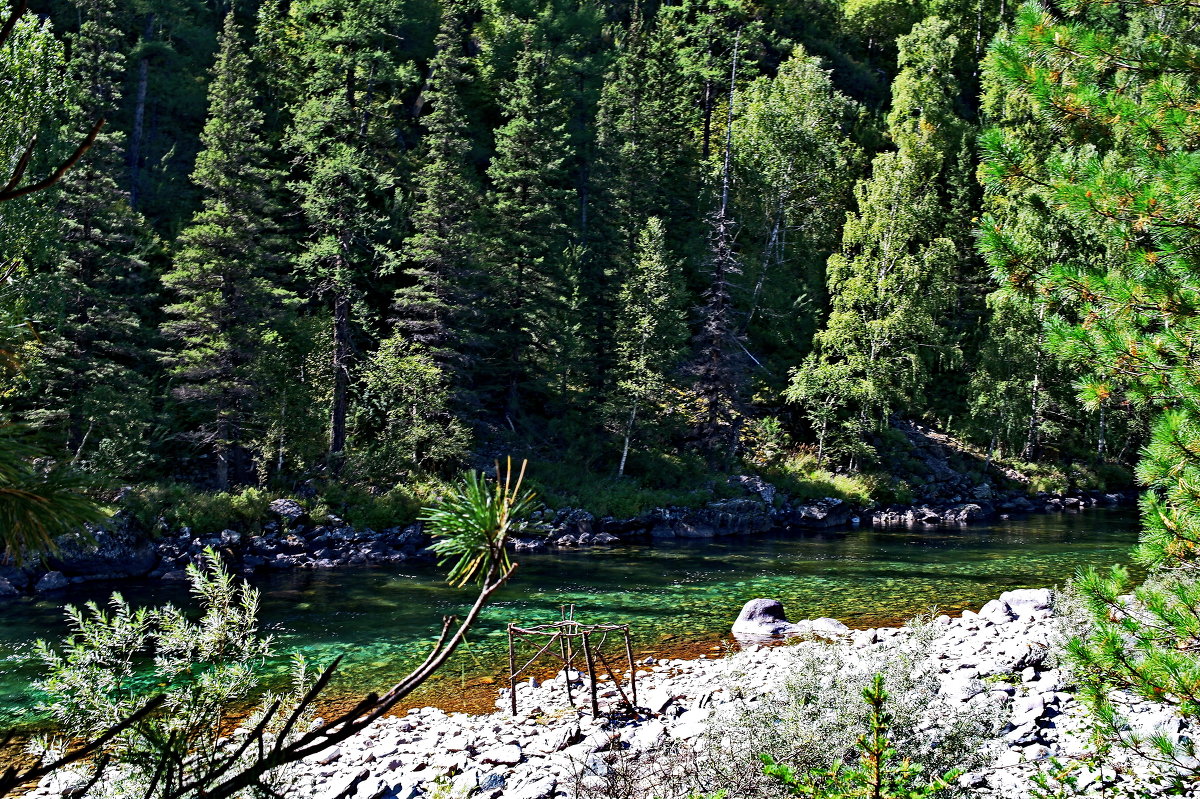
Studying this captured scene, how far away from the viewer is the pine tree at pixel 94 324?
18.6 metres

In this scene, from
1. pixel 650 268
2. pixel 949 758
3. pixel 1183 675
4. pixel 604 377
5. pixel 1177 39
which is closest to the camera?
pixel 1183 675

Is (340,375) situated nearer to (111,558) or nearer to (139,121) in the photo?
(111,558)

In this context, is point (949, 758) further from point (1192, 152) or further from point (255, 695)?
point (255, 695)

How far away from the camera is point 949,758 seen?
A: 226 inches

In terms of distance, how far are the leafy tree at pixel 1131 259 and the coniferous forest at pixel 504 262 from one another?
32.3 feet

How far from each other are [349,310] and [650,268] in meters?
10.3

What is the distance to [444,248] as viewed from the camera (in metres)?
25.0

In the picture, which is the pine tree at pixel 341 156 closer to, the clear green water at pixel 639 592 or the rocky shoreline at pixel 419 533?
the rocky shoreline at pixel 419 533

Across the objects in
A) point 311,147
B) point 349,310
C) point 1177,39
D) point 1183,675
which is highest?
point 311,147

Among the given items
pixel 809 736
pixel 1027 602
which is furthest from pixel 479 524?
pixel 1027 602

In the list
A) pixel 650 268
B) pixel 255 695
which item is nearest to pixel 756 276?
pixel 650 268

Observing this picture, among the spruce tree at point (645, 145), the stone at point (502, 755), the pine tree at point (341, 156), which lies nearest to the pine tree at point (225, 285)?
the pine tree at point (341, 156)

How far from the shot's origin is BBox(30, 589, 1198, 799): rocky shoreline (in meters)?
6.05

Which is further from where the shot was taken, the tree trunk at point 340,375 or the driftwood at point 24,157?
the tree trunk at point 340,375
